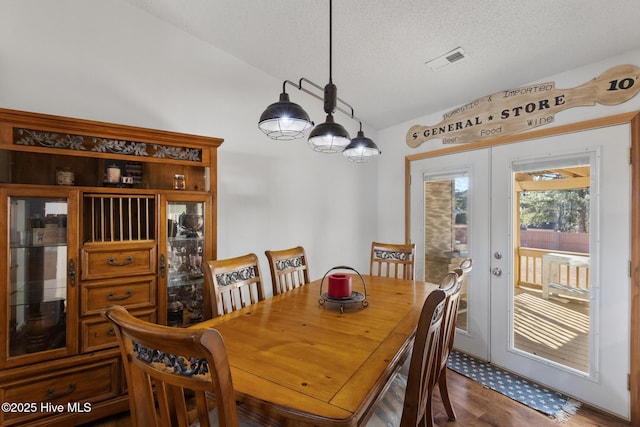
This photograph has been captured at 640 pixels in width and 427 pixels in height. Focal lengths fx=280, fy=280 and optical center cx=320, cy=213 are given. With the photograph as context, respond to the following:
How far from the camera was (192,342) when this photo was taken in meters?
0.59

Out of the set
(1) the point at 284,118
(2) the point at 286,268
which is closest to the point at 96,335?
(2) the point at 286,268

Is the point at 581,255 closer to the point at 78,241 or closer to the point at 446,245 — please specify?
the point at 446,245

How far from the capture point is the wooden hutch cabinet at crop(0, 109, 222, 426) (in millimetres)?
1604

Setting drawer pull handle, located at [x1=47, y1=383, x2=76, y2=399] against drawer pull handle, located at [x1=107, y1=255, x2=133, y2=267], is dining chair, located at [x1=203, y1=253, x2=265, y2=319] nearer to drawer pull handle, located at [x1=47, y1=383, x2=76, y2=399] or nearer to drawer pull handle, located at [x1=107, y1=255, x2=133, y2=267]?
drawer pull handle, located at [x1=107, y1=255, x2=133, y2=267]

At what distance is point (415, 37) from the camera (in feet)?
6.38

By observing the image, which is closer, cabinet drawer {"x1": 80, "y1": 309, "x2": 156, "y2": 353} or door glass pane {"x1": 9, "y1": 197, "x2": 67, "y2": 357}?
door glass pane {"x1": 9, "y1": 197, "x2": 67, "y2": 357}

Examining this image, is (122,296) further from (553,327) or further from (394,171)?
(553,327)

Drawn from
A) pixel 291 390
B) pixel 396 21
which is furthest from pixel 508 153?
pixel 291 390

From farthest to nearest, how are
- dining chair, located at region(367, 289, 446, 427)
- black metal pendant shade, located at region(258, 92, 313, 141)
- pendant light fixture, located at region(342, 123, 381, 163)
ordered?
1. pendant light fixture, located at region(342, 123, 381, 163)
2. black metal pendant shade, located at region(258, 92, 313, 141)
3. dining chair, located at region(367, 289, 446, 427)

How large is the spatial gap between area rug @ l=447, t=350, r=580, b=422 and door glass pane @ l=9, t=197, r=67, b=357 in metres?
3.04

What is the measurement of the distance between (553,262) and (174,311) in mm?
2977

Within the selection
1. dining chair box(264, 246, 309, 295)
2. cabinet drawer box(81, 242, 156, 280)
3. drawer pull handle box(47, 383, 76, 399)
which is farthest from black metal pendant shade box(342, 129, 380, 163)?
drawer pull handle box(47, 383, 76, 399)

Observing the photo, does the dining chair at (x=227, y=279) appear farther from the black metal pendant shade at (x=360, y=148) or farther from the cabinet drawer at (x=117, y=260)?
the black metal pendant shade at (x=360, y=148)

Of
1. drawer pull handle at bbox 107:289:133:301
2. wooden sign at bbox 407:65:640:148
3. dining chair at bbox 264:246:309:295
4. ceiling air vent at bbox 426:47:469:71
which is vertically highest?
ceiling air vent at bbox 426:47:469:71
